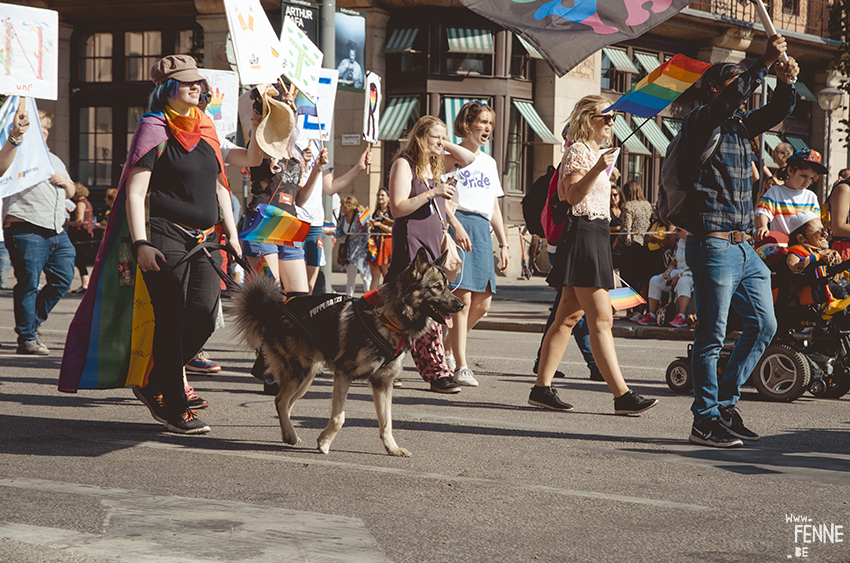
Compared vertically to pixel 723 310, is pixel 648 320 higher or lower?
lower

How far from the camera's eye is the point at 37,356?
8984 millimetres

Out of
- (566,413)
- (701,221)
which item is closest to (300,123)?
(566,413)

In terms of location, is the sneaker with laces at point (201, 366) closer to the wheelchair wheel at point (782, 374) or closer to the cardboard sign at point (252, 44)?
the cardboard sign at point (252, 44)

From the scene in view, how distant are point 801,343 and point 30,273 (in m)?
6.84

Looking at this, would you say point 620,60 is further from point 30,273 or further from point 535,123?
point 30,273

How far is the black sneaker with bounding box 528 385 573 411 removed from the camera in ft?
22.1

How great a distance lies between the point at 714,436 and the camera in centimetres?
548

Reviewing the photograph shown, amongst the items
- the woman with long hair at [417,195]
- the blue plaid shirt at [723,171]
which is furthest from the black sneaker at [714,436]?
the woman with long hair at [417,195]

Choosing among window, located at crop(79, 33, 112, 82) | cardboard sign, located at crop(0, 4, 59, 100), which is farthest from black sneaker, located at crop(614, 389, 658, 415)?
window, located at crop(79, 33, 112, 82)

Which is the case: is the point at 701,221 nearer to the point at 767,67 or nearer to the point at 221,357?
the point at 767,67

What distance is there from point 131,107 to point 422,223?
2204cm

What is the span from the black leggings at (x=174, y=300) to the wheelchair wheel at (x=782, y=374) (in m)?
4.22

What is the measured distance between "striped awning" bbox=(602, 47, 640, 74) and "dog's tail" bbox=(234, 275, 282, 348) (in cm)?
2178

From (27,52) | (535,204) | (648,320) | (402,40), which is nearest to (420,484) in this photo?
(535,204)
